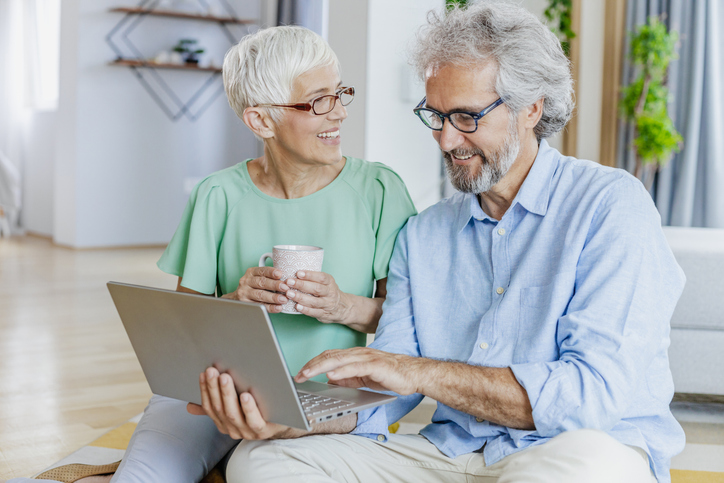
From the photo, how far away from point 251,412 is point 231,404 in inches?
1.4

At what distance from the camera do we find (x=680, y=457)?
2.03m

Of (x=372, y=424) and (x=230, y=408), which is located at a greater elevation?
(x=230, y=408)

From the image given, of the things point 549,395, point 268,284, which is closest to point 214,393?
point 268,284

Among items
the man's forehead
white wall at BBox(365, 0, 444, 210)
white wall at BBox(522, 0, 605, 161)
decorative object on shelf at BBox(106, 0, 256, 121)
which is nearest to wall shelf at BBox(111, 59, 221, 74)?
decorative object on shelf at BBox(106, 0, 256, 121)

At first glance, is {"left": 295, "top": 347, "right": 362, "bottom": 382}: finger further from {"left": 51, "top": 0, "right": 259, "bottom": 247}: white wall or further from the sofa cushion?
{"left": 51, "top": 0, "right": 259, "bottom": 247}: white wall

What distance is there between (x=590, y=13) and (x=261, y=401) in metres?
4.82

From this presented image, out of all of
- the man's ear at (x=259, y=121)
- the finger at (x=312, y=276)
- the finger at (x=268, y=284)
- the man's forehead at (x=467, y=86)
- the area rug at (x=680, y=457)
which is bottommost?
the area rug at (x=680, y=457)

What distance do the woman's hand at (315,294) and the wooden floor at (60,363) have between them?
1009 mm

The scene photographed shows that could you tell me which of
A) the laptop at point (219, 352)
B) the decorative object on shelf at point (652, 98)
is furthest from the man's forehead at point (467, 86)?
the decorative object on shelf at point (652, 98)

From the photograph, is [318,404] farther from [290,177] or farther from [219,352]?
[290,177]

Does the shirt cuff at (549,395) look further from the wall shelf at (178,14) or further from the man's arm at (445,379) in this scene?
the wall shelf at (178,14)

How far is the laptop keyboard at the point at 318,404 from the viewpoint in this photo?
1.08 m

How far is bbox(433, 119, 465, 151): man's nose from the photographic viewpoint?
4.19ft

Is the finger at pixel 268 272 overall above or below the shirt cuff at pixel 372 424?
above
